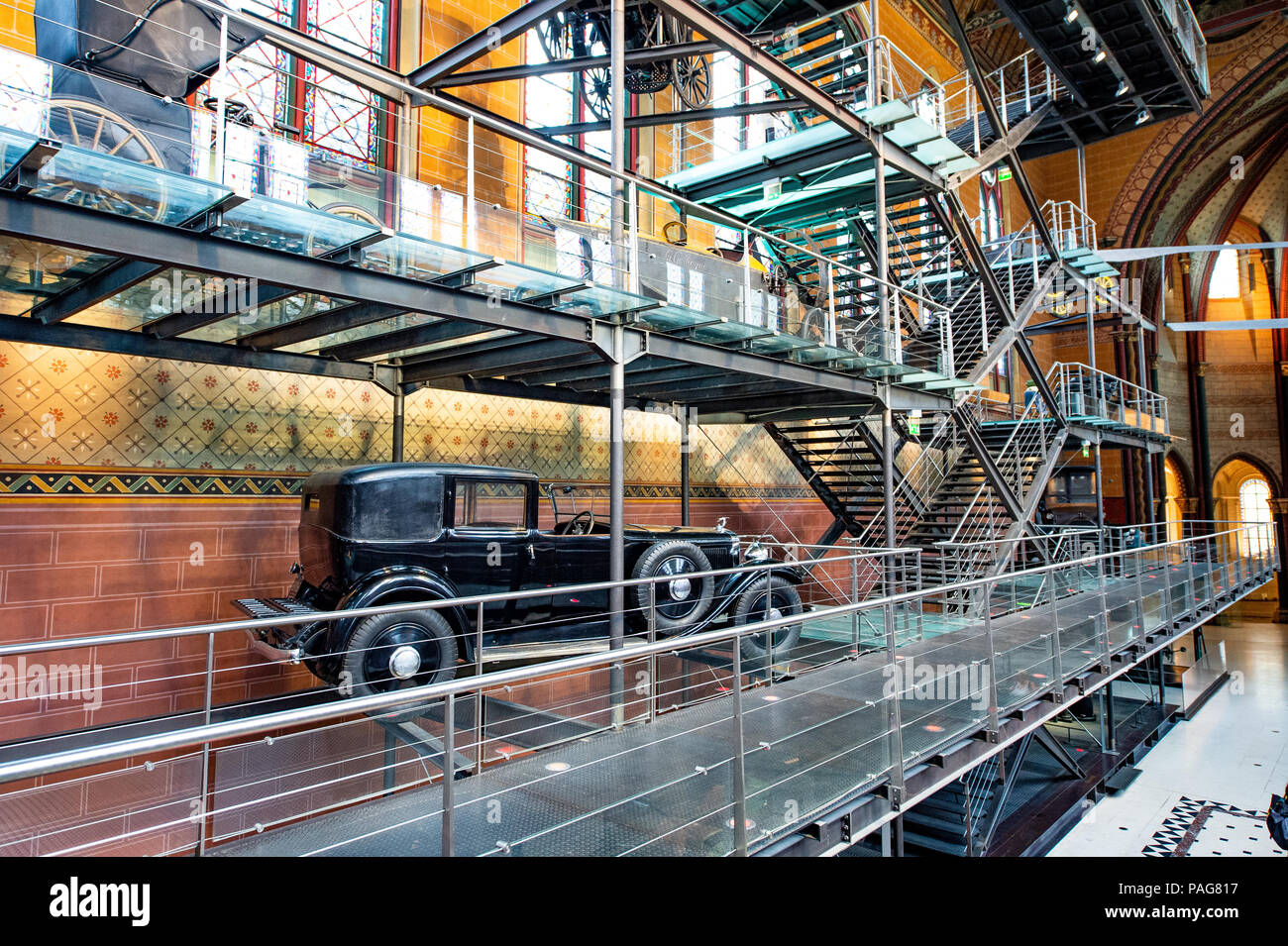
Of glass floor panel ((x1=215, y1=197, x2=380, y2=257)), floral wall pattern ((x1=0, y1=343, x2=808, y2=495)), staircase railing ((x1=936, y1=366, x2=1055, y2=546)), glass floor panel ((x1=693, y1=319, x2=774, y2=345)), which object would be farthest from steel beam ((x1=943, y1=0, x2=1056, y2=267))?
glass floor panel ((x1=215, y1=197, x2=380, y2=257))

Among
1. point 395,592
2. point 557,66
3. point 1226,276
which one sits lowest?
point 395,592

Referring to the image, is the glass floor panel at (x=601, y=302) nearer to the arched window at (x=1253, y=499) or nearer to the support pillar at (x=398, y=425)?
the support pillar at (x=398, y=425)

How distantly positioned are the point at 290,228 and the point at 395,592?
263 cm

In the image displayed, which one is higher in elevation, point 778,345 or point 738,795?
point 778,345

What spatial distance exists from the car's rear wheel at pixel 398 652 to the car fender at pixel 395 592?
75 millimetres

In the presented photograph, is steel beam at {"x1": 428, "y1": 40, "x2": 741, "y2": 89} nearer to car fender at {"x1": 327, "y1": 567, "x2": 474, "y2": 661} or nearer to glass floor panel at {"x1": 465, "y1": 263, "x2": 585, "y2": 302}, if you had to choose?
glass floor panel at {"x1": 465, "y1": 263, "x2": 585, "y2": 302}

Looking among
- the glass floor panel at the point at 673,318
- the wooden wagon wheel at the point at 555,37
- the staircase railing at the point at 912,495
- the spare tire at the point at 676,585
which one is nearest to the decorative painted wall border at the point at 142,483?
the spare tire at the point at 676,585

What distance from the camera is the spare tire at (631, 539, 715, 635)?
7203 millimetres

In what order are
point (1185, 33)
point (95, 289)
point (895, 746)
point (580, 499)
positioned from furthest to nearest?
1. point (1185, 33)
2. point (580, 499)
3. point (95, 289)
4. point (895, 746)

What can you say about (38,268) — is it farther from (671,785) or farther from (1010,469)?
(1010,469)

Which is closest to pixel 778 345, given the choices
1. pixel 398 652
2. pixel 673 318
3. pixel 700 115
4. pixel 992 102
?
pixel 673 318

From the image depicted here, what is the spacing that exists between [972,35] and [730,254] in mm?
12282

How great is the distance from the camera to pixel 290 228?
4.29 metres

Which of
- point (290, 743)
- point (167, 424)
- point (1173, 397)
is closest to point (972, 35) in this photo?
point (1173, 397)
